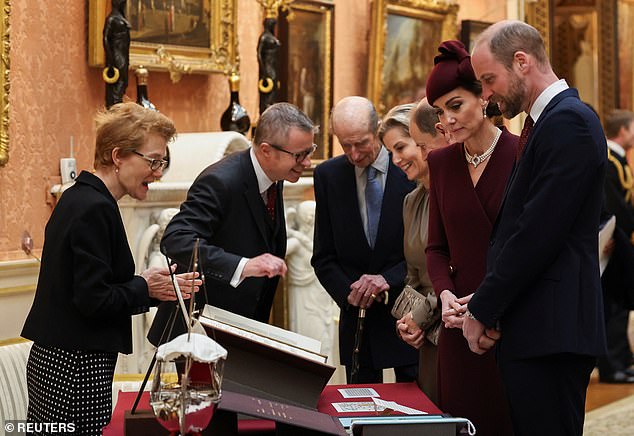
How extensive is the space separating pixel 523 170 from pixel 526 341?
1.76 feet

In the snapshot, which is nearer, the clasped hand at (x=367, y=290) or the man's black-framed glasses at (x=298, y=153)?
the man's black-framed glasses at (x=298, y=153)

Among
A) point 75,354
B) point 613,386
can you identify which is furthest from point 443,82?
point 613,386

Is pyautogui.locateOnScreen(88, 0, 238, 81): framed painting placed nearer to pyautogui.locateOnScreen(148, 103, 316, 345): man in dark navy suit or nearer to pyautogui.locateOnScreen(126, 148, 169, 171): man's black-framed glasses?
pyautogui.locateOnScreen(148, 103, 316, 345): man in dark navy suit

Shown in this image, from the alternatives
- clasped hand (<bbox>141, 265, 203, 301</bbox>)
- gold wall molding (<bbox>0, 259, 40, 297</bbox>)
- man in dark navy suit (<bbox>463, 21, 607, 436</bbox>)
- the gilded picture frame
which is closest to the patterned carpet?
gold wall molding (<bbox>0, 259, 40, 297</bbox>)

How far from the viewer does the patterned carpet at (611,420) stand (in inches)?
291

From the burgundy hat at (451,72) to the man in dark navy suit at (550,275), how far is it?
1.37 ft

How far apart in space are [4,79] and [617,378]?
636cm

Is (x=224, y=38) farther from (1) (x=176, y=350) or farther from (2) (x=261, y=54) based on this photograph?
(1) (x=176, y=350)

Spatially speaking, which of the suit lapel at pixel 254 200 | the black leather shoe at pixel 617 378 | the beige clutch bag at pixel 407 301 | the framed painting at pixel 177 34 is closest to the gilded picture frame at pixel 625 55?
the black leather shoe at pixel 617 378

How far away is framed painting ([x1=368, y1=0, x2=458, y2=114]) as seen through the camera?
8617 millimetres

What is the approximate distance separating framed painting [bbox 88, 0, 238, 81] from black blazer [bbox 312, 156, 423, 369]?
1.91m

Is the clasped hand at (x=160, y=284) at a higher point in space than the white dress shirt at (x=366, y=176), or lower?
lower

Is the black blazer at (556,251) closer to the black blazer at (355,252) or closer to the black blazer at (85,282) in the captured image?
the black blazer at (85,282)

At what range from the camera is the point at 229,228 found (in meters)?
4.37
